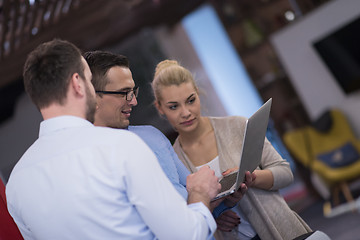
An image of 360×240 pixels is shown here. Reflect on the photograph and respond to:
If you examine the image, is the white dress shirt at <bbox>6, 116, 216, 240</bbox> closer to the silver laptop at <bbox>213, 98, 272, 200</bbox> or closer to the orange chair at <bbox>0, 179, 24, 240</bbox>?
the silver laptop at <bbox>213, 98, 272, 200</bbox>

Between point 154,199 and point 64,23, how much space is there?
4.65 m

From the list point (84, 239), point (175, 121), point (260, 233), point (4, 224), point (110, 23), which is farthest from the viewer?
point (110, 23)

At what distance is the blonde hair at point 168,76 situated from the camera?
217 centimetres


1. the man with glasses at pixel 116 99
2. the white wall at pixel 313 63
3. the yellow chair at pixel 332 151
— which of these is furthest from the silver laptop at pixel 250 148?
the white wall at pixel 313 63

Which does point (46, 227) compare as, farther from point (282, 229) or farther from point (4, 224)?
point (282, 229)

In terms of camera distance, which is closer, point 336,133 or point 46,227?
point 46,227

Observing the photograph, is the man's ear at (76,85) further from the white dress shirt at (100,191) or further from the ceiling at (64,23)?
the ceiling at (64,23)

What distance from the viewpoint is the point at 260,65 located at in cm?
707

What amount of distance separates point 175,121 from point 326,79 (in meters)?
4.98

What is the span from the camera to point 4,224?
176cm

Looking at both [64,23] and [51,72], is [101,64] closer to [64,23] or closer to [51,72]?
[51,72]

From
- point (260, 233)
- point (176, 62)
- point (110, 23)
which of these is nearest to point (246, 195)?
point (260, 233)

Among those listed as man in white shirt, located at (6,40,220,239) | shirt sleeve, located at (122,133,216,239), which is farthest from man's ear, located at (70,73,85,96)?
shirt sleeve, located at (122,133,216,239)

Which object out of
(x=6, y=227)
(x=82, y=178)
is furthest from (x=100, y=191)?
(x=6, y=227)
